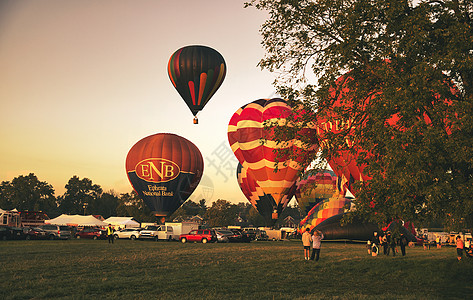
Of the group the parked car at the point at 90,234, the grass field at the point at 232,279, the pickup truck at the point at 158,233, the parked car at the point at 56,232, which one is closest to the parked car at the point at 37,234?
the parked car at the point at 56,232

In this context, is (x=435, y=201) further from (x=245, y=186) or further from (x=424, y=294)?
(x=245, y=186)

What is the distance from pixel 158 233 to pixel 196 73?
51.9ft

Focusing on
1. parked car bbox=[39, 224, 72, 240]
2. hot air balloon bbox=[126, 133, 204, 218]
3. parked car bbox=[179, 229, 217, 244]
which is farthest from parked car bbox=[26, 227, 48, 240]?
parked car bbox=[179, 229, 217, 244]

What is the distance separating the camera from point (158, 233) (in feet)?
151

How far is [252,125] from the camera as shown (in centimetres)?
4444

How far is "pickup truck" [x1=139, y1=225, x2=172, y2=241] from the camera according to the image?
149 ft

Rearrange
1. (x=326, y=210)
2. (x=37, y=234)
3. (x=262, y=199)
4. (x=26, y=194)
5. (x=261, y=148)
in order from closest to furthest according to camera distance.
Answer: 1. (x=261, y=148)
2. (x=37, y=234)
3. (x=326, y=210)
4. (x=262, y=199)
5. (x=26, y=194)

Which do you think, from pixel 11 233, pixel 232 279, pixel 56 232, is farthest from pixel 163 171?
pixel 232 279

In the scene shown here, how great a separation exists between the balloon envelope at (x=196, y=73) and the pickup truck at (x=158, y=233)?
11.6m

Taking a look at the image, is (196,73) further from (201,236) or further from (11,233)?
(11,233)

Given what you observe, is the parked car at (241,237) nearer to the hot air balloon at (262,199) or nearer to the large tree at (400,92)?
the hot air balloon at (262,199)

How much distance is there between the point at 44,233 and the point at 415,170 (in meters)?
39.8

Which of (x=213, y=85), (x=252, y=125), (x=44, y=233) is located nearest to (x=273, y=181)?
(x=252, y=125)

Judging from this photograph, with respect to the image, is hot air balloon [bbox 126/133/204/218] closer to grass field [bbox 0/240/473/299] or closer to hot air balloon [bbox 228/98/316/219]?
hot air balloon [bbox 228/98/316/219]
